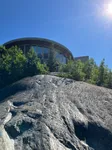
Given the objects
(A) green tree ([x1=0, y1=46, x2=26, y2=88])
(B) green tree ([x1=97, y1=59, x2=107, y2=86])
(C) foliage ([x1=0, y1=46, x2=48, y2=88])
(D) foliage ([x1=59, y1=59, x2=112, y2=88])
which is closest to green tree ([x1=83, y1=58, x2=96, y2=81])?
(D) foliage ([x1=59, y1=59, x2=112, y2=88])

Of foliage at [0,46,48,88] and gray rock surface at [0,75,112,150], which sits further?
foliage at [0,46,48,88]

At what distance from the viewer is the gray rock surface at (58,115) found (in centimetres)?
578

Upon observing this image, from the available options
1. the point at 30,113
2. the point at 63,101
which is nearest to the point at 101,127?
the point at 63,101

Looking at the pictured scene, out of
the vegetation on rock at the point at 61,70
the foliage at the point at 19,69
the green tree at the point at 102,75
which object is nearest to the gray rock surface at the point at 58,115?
the vegetation on rock at the point at 61,70

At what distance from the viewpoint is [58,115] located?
22.4ft

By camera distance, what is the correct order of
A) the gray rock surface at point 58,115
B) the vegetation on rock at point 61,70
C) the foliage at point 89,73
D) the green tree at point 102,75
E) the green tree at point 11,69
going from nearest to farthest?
the gray rock surface at point 58,115 < the foliage at point 89,73 < the vegetation on rock at point 61,70 < the green tree at point 102,75 < the green tree at point 11,69

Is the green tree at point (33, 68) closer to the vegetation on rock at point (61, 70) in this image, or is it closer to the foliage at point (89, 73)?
the vegetation on rock at point (61, 70)

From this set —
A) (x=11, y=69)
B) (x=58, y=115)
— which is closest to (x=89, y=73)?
(x=11, y=69)

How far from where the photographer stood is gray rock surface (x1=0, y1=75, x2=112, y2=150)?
578 centimetres

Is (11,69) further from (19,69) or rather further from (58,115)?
(58,115)

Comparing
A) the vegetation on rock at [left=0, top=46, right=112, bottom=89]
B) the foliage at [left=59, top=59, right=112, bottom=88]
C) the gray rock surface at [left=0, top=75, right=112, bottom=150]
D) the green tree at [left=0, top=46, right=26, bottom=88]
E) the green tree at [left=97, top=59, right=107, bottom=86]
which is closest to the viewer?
the gray rock surface at [left=0, top=75, right=112, bottom=150]

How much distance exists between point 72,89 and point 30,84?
163 cm

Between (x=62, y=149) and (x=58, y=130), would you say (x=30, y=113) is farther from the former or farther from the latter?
(x=62, y=149)

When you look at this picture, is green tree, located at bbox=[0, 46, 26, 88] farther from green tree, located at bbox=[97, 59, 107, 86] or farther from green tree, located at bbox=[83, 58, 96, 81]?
green tree, located at bbox=[97, 59, 107, 86]
